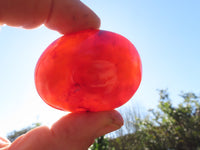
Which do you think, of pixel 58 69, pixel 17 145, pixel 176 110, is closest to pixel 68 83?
pixel 58 69

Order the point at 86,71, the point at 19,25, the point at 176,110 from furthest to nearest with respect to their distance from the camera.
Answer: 1. the point at 176,110
2. the point at 19,25
3. the point at 86,71

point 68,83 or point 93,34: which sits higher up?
point 93,34

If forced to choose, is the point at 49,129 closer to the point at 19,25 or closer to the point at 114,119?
the point at 114,119

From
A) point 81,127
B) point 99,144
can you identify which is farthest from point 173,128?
point 81,127

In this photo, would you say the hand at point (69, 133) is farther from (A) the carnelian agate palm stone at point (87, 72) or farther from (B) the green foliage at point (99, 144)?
(B) the green foliage at point (99, 144)

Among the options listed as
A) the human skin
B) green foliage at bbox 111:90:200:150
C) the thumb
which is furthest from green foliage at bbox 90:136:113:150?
the thumb

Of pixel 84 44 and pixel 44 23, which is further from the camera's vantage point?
pixel 44 23

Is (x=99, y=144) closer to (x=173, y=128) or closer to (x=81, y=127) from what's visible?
(x=173, y=128)
